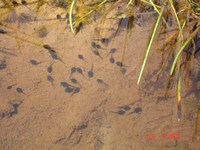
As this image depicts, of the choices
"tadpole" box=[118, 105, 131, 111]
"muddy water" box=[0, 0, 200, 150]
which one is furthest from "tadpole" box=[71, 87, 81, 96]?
"tadpole" box=[118, 105, 131, 111]

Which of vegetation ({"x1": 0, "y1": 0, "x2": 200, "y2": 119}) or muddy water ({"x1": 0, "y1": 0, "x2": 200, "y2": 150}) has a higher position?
vegetation ({"x1": 0, "y1": 0, "x2": 200, "y2": 119})

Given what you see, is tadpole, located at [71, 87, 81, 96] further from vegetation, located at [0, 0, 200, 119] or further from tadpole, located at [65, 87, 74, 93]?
vegetation, located at [0, 0, 200, 119]

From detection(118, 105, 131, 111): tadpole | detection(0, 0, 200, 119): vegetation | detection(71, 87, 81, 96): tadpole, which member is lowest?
detection(118, 105, 131, 111): tadpole

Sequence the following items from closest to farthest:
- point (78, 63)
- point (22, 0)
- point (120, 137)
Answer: point (120, 137)
point (78, 63)
point (22, 0)

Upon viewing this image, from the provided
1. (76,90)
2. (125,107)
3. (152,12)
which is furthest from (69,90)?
(152,12)

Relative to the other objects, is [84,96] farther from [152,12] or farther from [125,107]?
[152,12]

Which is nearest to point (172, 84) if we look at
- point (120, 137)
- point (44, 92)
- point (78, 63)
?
point (120, 137)

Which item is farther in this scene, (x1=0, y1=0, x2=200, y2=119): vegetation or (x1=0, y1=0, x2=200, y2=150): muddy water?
(x1=0, y1=0, x2=200, y2=119): vegetation

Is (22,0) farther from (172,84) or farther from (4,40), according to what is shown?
(172,84)
